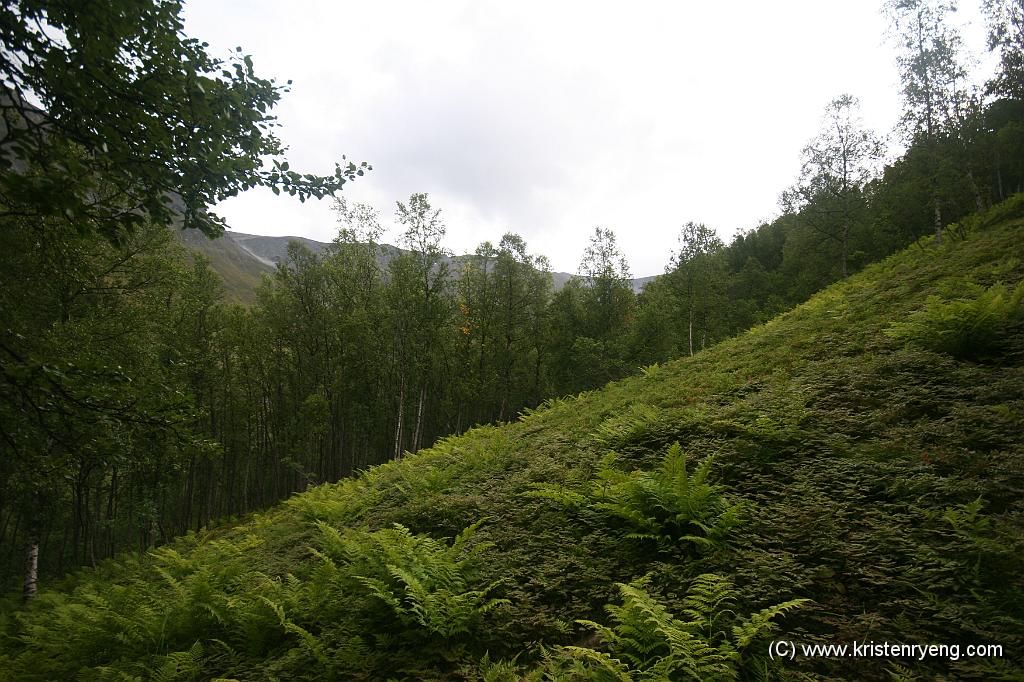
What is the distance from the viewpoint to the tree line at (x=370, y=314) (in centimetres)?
1034

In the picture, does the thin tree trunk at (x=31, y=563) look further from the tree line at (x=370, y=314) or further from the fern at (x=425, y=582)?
the fern at (x=425, y=582)

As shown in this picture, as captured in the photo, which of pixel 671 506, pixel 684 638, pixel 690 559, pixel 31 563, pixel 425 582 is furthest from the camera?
pixel 31 563

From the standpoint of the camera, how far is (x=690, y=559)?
13.8 ft

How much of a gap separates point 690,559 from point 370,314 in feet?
81.3

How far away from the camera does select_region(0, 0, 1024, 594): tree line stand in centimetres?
1034

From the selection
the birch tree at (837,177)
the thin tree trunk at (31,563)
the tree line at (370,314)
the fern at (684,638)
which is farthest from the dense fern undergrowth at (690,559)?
the birch tree at (837,177)

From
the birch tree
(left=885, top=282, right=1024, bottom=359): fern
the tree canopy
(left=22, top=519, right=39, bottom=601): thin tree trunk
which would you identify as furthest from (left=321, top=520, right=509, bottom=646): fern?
the birch tree

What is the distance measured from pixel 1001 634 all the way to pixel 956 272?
12.1 metres

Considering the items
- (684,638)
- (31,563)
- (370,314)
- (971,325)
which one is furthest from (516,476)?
(370,314)

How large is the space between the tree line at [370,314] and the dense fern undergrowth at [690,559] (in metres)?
Answer: 2.45

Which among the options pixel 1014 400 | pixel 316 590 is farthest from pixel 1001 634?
pixel 316 590

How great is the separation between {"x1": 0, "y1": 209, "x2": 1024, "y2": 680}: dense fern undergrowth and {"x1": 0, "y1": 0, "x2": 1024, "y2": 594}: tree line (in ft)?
8.03

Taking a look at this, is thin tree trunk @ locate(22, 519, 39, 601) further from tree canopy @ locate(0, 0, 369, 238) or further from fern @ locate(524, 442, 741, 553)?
fern @ locate(524, 442, 741, 553)

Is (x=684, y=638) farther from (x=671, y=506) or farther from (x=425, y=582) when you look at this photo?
(x=425, y=582)
